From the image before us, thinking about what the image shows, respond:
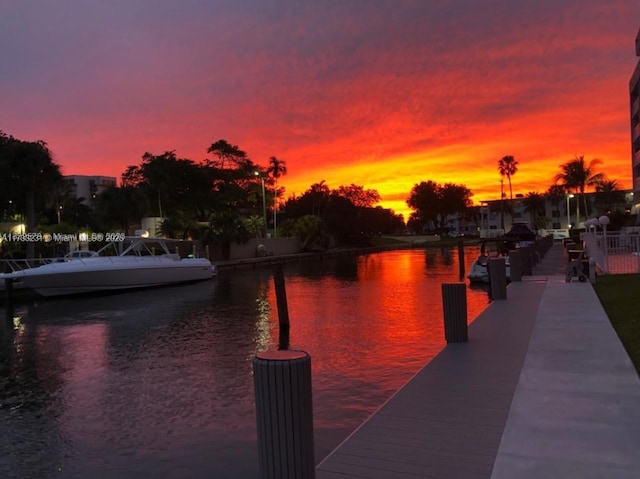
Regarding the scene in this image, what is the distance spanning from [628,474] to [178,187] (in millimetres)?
66895

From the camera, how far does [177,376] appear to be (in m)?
11.0

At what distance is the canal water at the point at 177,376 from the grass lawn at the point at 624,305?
3.77 meters

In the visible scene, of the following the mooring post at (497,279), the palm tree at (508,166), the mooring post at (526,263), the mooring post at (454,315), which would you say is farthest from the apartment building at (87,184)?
the mooring post at (454,315)

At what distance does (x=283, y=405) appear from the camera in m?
4.05

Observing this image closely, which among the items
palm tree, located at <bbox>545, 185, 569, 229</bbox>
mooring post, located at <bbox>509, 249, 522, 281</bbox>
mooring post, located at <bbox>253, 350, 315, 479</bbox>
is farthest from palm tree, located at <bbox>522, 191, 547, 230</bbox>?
mooring post, located at <bbox>253, 350, 315, 479</bbox>

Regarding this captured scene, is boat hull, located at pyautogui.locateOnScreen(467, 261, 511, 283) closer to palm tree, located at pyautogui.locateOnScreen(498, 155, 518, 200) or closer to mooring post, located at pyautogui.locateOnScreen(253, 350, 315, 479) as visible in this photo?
mooring post, located at pyautogui.locateOnScreen(253, 350, 315, 479)

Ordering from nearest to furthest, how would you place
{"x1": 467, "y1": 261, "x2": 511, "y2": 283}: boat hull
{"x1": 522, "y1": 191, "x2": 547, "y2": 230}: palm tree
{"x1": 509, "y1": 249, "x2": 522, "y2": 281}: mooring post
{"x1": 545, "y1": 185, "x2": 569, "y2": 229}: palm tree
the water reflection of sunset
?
the water reflection of sunset
{"x1": 509, "y1": 249, "x2": 522, "y2": 281}: mooring post
{"x1": 467, "y1": 261, "x2": 511, "y2": 283}: boat hull
{"x1": 545, "y1": 185, "x2": 569, "y2": 229}: palm tree
{"x1": 522, "y1": 191, "x2": 547, "y2": 230}: palm tree

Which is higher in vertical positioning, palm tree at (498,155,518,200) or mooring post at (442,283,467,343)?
palm tree at (498,155,518,200)

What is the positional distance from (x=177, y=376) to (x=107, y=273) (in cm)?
2086

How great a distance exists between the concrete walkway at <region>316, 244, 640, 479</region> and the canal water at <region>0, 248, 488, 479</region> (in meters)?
1.29

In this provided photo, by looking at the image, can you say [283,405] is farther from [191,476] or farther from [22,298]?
[22,298]

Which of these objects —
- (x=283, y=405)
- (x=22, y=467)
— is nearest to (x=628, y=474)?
(x=283, y=405)

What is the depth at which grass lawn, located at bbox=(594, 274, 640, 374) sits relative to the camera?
925 centimetres

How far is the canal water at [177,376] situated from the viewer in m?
7.01
